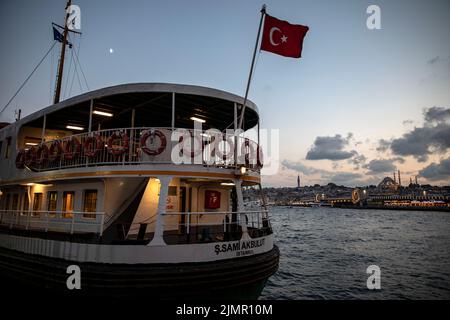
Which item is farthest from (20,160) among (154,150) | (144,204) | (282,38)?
(282,38)

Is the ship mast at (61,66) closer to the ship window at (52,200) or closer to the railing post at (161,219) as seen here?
the ship window at (52,200)

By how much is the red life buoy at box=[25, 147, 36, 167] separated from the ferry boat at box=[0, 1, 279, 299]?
5 centimetres

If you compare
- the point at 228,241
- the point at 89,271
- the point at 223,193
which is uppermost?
the point at 223,193

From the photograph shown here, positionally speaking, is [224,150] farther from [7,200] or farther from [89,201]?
[7,200]

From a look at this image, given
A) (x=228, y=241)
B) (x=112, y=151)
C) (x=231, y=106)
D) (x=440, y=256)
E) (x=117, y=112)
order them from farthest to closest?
1. (x=440, y=256)
2. (x=117, y=112)
3. (x=231, y=106)
4. (x=112, y=151)
5. (x=228, y=241)

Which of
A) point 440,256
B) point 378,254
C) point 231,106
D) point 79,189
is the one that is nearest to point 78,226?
point 79,189

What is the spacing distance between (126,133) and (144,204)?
269 centimetres

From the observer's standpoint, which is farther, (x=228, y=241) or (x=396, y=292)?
(x=396, y=292)

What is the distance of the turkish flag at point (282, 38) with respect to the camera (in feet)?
29.9

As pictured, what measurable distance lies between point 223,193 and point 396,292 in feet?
37.0

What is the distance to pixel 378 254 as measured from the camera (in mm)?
27469

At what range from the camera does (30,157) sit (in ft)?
39.6

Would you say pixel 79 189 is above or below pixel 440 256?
above
